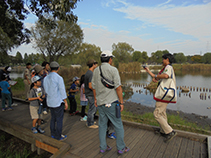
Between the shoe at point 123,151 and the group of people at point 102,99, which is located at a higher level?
the group of people at point 102,99

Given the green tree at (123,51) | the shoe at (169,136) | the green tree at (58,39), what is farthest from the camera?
the green tree at (123,51)

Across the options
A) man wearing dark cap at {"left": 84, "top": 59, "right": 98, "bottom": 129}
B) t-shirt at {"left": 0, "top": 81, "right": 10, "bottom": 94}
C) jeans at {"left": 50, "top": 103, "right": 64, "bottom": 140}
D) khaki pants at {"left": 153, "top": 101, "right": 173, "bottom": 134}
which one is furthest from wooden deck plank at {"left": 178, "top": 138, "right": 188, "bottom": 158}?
t-shirt at {"left": 0, "top": 81, "right": 10, "bottom": 94}

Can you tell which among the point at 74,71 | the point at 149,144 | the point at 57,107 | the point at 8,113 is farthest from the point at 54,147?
the point at 74,71

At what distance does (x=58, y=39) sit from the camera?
18594mm

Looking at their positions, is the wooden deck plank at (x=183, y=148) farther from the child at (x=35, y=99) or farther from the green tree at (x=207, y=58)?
the green tree at (x=207, y=58)

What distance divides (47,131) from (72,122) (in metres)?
0.83

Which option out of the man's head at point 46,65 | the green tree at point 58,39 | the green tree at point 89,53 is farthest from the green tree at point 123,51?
the man's head at point 46,65

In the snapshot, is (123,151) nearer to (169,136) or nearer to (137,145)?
(137,145)

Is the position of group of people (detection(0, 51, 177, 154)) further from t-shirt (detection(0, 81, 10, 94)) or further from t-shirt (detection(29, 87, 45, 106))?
t-shirt (detection(0, 81, 10, 94))

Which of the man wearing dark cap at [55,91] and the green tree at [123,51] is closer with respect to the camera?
the man wearing dark cap at [55,91]

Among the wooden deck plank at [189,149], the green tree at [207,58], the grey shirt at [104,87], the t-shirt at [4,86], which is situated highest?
the green tree at [207,58]

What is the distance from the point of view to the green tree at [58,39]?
727 inches

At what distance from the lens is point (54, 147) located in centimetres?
305

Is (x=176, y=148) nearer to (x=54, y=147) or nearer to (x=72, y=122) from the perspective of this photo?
(x=54, y=147)
